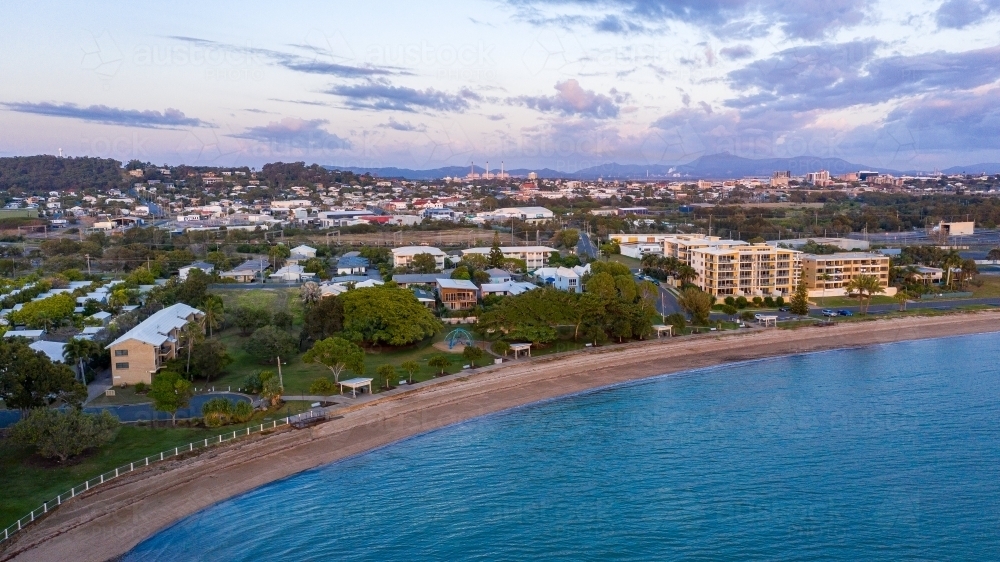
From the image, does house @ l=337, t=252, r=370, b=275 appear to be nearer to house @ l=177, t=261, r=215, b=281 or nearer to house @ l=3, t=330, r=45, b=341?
house @ l=177, t=261, r=215, b=281

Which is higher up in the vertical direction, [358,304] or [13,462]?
[358,304]

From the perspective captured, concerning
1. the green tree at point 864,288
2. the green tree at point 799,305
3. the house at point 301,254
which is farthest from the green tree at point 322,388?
the house at point 301,254

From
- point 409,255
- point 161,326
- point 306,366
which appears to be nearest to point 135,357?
point 161,326

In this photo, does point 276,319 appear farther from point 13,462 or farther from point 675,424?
point 675,424

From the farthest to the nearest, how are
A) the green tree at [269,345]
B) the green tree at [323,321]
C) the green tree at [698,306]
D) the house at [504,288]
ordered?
the house at [504,288] < the green tree at [698,306] < the green tree at [323,321] < the green tree at [269,345]

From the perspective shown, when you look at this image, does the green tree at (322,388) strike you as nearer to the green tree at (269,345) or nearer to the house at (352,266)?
the green tree at (269,345)

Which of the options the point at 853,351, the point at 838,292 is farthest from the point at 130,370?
the point at 838,292
